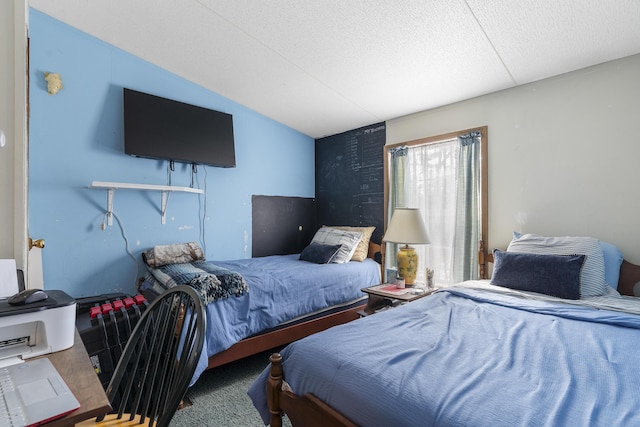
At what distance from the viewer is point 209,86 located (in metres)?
3.10

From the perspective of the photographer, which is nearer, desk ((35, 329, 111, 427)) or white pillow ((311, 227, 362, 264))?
desk ((35, 329, 111, 427))

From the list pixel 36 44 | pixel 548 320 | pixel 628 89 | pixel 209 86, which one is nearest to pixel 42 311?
pixel 548 320

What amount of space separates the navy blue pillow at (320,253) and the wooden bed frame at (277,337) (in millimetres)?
519

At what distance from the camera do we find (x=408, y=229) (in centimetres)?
263

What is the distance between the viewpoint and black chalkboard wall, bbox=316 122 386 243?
3463mm

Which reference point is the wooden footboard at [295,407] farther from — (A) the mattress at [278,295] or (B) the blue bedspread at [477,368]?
(A) the mattress at [278,295]

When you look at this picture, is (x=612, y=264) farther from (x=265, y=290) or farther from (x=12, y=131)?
(x=12, y=131)

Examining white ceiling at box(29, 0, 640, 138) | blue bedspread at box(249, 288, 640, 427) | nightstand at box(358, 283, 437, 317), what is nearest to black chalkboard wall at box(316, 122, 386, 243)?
white ceiling at box(29, 0, 640, 138)

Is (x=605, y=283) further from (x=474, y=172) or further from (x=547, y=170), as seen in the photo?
(x=474, y=172)

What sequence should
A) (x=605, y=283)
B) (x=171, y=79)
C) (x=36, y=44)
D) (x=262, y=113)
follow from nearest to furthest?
(x=605, y=283)
(x=36, y=44)
(x=171, y=79)
(x=262, y=113)

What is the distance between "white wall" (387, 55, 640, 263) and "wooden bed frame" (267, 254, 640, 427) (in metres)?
2.11

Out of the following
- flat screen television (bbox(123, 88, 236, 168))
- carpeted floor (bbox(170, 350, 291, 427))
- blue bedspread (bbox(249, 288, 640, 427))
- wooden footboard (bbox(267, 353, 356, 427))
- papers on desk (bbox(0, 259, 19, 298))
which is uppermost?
flat screen television (bbox(123, 88, 236, 168))

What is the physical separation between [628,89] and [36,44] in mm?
4156

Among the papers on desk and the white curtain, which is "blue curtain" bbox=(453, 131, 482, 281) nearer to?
the white curtain
